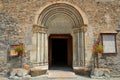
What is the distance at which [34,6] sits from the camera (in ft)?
23.8

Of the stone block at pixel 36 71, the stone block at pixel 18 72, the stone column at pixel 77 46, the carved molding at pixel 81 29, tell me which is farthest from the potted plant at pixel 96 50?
the stone block at pixel 18 72

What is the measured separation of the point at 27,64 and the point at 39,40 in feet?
3.58

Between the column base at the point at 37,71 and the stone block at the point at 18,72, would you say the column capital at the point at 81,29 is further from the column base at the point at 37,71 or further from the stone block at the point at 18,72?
the stone block at the point at 18,72

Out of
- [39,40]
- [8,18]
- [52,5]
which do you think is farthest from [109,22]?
[8,18]

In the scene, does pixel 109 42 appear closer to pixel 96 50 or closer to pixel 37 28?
pixel 96 50

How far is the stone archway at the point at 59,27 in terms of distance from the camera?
7.20 meters

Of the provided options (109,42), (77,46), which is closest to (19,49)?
(77,46)

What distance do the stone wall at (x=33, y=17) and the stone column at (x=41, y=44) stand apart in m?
0.30

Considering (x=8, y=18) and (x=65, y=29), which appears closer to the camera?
(x=8, y=18)

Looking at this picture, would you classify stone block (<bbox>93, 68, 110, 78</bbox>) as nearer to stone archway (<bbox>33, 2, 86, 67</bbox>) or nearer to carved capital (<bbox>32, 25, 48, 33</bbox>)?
stone archway (<bbox>33, 2, 86, 67</bbox>)

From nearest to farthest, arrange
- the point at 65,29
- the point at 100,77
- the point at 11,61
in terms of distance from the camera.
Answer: the point at 100,77 < the point at 11,61 < the point at 65,29

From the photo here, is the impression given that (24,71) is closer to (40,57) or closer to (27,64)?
(27,64)

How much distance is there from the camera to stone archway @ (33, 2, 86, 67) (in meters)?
7.20

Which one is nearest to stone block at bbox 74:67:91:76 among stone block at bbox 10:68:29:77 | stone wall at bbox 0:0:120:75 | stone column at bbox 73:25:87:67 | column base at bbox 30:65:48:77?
stone column at bbox 73:25:87:67
